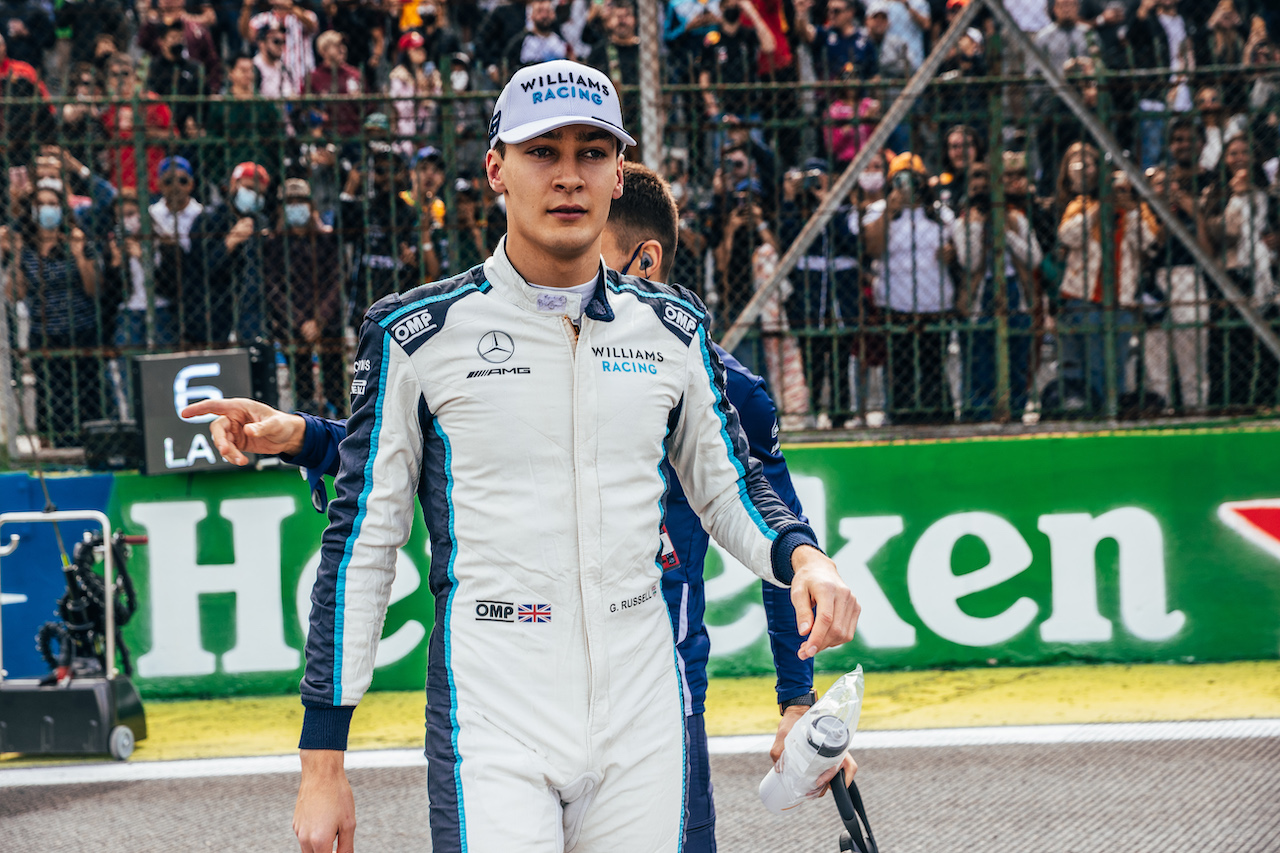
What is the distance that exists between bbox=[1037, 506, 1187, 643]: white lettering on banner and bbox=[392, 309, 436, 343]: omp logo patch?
553cm

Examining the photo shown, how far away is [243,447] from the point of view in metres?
2.66

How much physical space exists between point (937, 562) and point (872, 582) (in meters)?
0.37

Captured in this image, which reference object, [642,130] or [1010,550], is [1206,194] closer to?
[1010,550]

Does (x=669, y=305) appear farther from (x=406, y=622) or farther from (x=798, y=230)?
(x=798, y=230)

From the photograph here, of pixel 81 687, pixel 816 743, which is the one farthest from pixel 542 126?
pixel 81 687

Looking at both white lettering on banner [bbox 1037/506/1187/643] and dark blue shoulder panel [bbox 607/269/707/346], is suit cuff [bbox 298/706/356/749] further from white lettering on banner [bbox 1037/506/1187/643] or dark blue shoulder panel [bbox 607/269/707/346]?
white lettering on banner [bbox 1037/506/1187/643]

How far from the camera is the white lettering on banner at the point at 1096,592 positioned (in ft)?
23.7

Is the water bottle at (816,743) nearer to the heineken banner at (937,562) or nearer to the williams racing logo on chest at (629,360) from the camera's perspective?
the williams racing logo on chest at (629,360)

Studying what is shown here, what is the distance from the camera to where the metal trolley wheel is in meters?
6.06

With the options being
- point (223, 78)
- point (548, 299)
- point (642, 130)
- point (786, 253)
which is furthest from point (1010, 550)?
point (223, 78)

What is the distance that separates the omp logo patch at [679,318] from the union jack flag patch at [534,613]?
0.62 metres

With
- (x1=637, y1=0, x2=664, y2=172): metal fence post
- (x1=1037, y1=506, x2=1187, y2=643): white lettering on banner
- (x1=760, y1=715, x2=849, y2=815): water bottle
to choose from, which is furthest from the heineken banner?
(x1=760, y1=715, x2=849, y2=815): water bottle

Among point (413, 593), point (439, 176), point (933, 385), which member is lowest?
point (413, 593)

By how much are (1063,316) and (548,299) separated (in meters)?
5.68
